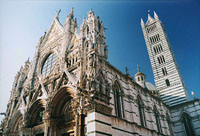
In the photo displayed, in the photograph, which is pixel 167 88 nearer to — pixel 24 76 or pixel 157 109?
pixel 157 109

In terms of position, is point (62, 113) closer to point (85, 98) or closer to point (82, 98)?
point (82, 98)

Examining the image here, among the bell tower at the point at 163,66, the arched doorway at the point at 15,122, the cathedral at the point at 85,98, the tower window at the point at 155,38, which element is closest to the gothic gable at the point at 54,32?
the cathedral at the point at 85,98

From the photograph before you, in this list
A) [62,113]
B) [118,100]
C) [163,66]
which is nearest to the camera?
[62,113]

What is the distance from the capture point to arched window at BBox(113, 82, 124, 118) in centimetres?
1340

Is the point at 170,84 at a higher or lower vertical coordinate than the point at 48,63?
lower

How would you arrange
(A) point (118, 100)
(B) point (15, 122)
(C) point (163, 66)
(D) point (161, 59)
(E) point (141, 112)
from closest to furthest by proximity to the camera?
(A) point (118, 100) < (E) point (141, 112) < (B) point (15, 122) < (C) point (163, 66) < (D) point (161, 59)

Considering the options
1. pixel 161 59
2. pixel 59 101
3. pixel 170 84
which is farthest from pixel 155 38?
pixel 59 101

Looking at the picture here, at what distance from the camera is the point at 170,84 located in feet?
88.4

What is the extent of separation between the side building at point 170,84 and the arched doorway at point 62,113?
16792 mm

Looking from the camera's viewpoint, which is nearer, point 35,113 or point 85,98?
point 85,98

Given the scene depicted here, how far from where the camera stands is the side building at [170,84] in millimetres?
22531

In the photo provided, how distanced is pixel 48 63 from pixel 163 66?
19959mm

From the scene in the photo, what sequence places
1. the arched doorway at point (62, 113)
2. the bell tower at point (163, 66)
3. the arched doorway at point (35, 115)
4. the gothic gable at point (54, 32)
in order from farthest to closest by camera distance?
the bell tower at point (163, 66) < the gothic gable at point (54, 32) < the arched doorway at point (35, 115) < the arched doorway at point (62, 113)

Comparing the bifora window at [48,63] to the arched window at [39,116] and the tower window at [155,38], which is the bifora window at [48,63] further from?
the tower window at [155,38]
